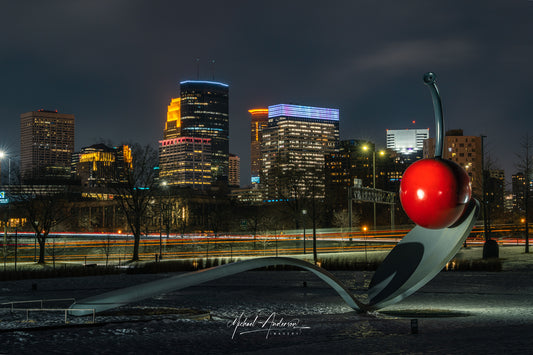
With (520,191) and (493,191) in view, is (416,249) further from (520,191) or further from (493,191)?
(493,191)

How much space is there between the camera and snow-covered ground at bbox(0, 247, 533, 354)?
35.8 feet

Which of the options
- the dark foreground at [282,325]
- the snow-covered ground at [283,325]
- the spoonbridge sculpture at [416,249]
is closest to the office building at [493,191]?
the snow-covered ground at [283,325]

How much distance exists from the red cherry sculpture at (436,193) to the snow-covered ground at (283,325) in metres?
2.44

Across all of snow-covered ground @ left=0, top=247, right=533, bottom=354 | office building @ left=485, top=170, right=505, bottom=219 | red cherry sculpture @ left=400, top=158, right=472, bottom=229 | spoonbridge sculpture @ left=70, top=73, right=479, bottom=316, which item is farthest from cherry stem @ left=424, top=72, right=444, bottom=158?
office building @ left=485, top=170, right=505, bottom=219

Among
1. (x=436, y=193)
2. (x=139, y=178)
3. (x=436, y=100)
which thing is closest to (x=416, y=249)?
(x=436, y=193)

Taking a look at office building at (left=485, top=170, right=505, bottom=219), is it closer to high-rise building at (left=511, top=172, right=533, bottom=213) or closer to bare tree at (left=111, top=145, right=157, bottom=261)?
high-rise building at (left=511, top=172, right=533, bottom=213)

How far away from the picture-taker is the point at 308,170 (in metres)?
85.1

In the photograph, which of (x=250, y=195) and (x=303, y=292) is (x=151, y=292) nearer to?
(x=303, y=292)

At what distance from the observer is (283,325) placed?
13.4 meters

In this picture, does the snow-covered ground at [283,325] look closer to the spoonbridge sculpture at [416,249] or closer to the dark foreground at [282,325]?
the dark foreground at [282,325]

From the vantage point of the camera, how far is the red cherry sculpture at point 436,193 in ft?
40.3

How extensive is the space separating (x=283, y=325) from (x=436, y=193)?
453 cm

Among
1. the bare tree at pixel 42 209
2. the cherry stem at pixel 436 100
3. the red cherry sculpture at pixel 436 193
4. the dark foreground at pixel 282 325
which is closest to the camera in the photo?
the dark foreground at pixel 282 325

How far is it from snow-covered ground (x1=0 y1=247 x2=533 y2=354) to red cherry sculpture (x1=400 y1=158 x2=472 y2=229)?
7.99 ft
